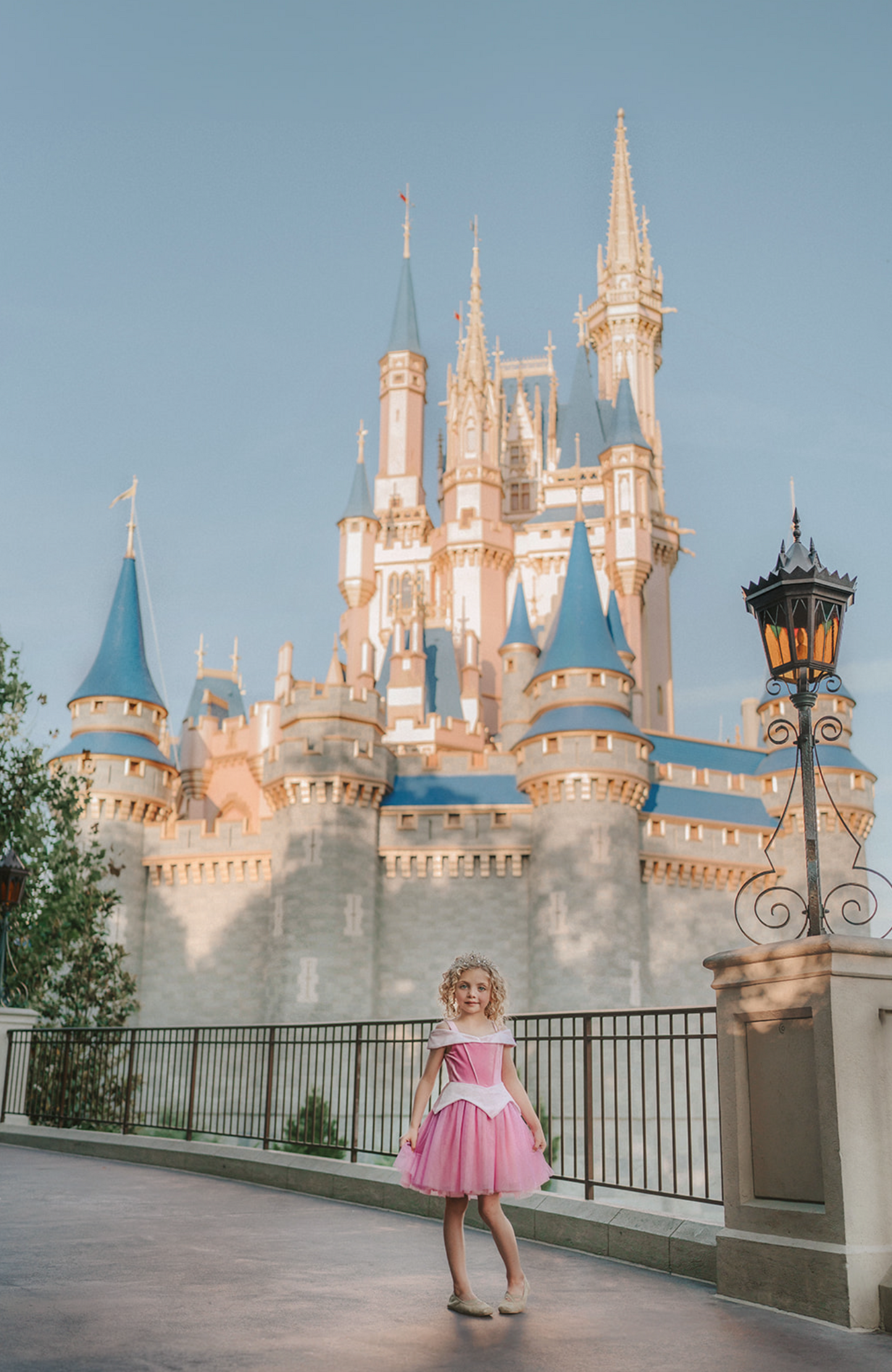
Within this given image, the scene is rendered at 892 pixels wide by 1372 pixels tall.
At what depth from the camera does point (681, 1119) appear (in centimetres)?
2862

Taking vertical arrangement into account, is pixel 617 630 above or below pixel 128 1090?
above

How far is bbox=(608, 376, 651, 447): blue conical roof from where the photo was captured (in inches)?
1999

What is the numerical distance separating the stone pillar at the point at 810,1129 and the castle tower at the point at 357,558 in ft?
155

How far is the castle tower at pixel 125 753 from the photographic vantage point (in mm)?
32281

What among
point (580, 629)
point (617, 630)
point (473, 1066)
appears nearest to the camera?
point (473, 1066)

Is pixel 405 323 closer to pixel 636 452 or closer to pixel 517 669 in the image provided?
pixel 636 452

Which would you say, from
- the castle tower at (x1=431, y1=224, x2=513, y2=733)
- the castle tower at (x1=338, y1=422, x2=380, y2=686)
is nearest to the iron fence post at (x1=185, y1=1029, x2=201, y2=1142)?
the castle tower at (x1=431, y1=224, x2=513, y2=733)

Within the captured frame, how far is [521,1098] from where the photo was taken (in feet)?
17.1

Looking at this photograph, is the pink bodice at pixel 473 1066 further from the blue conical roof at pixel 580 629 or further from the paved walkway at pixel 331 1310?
the blue conical roof at pixel 580 629

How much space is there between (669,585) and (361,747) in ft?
90.2

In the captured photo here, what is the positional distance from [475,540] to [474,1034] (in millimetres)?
47487

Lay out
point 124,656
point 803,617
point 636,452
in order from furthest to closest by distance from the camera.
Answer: point 636,452 < point 124,656 < point 803,617

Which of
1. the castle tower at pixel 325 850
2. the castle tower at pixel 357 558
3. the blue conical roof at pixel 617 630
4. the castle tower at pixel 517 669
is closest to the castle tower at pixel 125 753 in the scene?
the castle tower at pixel 325 850

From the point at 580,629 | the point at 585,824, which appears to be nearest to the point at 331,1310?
the point at 585,824
